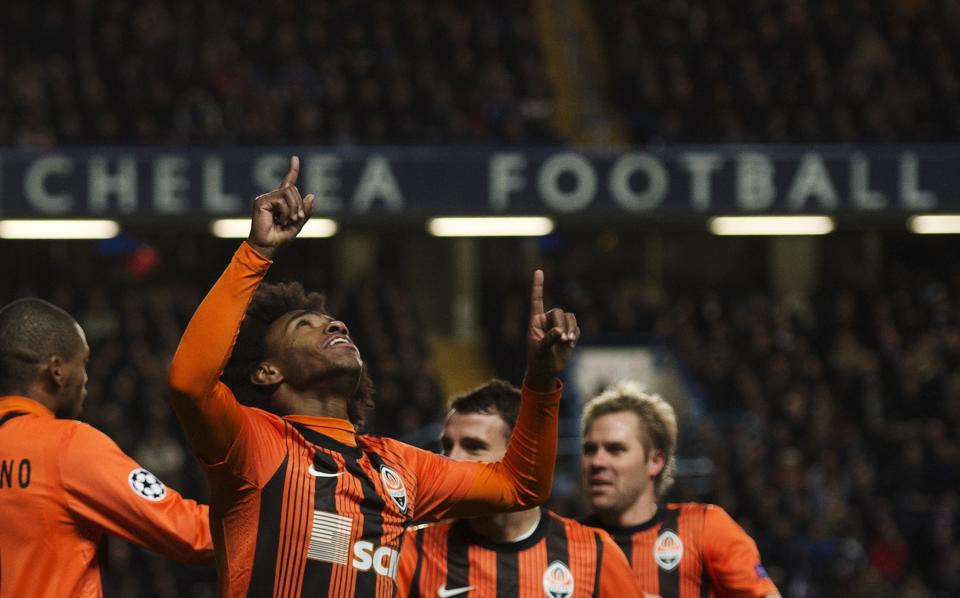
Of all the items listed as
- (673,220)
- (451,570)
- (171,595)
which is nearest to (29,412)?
(451,570)

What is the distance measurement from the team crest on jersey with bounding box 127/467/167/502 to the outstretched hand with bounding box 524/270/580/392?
952mm

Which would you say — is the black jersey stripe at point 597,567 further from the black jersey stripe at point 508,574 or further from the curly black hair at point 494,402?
the curly black hair at point 494,402

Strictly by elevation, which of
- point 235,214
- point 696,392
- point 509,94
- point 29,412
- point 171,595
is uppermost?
point 509,94

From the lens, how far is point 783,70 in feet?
53.7

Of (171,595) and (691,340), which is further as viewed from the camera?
(691,340)

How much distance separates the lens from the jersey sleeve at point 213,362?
10.1ft

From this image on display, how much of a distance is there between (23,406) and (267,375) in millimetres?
623

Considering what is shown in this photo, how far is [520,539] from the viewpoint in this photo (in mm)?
4461

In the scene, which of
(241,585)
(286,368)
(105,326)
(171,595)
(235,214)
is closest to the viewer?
(241,585)

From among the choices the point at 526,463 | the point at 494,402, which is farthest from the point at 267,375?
the point at 494,402

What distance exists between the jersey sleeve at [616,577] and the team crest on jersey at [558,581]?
10cm

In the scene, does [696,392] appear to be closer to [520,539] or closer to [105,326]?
[105,326]

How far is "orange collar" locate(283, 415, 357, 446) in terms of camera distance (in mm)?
3537

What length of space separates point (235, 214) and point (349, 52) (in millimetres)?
3329
